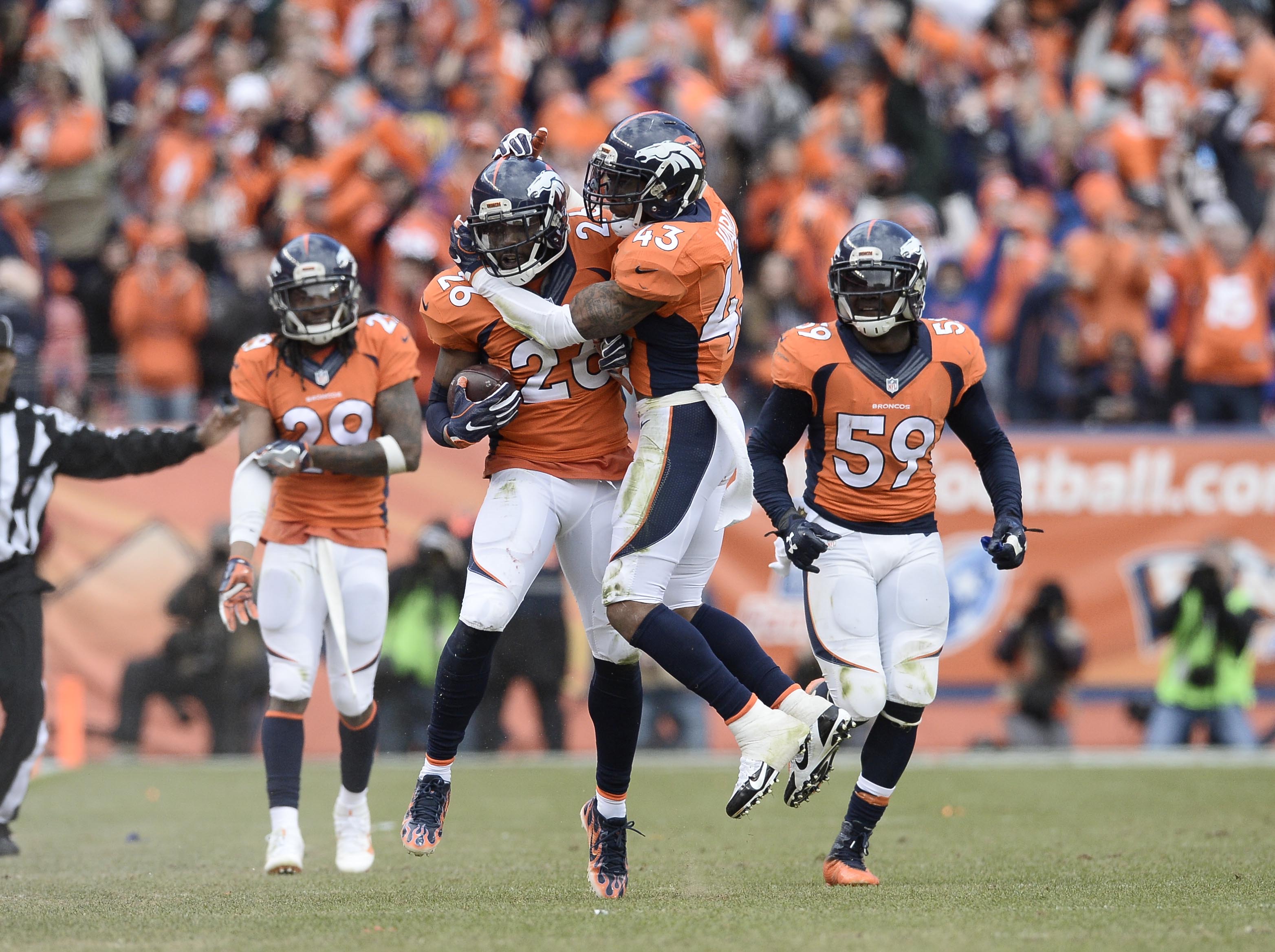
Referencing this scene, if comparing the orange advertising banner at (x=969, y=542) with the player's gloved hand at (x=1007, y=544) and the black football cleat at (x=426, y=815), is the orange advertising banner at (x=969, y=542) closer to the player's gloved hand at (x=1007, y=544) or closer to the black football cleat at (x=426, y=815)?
the player's gloved hand at (x=1007, y=544)

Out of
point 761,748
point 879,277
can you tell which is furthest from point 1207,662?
point 761,748

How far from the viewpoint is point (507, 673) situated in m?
10.1

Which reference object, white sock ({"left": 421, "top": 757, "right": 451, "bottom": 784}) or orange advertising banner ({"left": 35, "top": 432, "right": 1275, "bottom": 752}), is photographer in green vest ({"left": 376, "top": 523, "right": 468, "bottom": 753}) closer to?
orange advertising banner ({"left": 35, "top": 432, "right": 1275, "bottom": 752})

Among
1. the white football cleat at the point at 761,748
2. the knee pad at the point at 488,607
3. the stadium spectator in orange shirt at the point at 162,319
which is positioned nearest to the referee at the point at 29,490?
the knee pad at the point at 488,607

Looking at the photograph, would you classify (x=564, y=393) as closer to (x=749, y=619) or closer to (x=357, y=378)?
(x=357, y=378)

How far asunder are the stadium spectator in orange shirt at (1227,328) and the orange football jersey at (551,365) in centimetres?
691

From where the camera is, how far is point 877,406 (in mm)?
5586

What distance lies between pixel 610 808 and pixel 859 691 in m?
0.90

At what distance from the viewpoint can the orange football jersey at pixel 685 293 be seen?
16.5ft

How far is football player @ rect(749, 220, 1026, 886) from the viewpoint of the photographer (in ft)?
18.2

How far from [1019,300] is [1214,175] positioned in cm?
269

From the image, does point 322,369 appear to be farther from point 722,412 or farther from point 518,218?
point 722,412

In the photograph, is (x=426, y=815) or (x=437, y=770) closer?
(x=426, y=815)

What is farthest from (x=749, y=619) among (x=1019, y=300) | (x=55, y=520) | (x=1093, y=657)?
(x=55, y=520)
